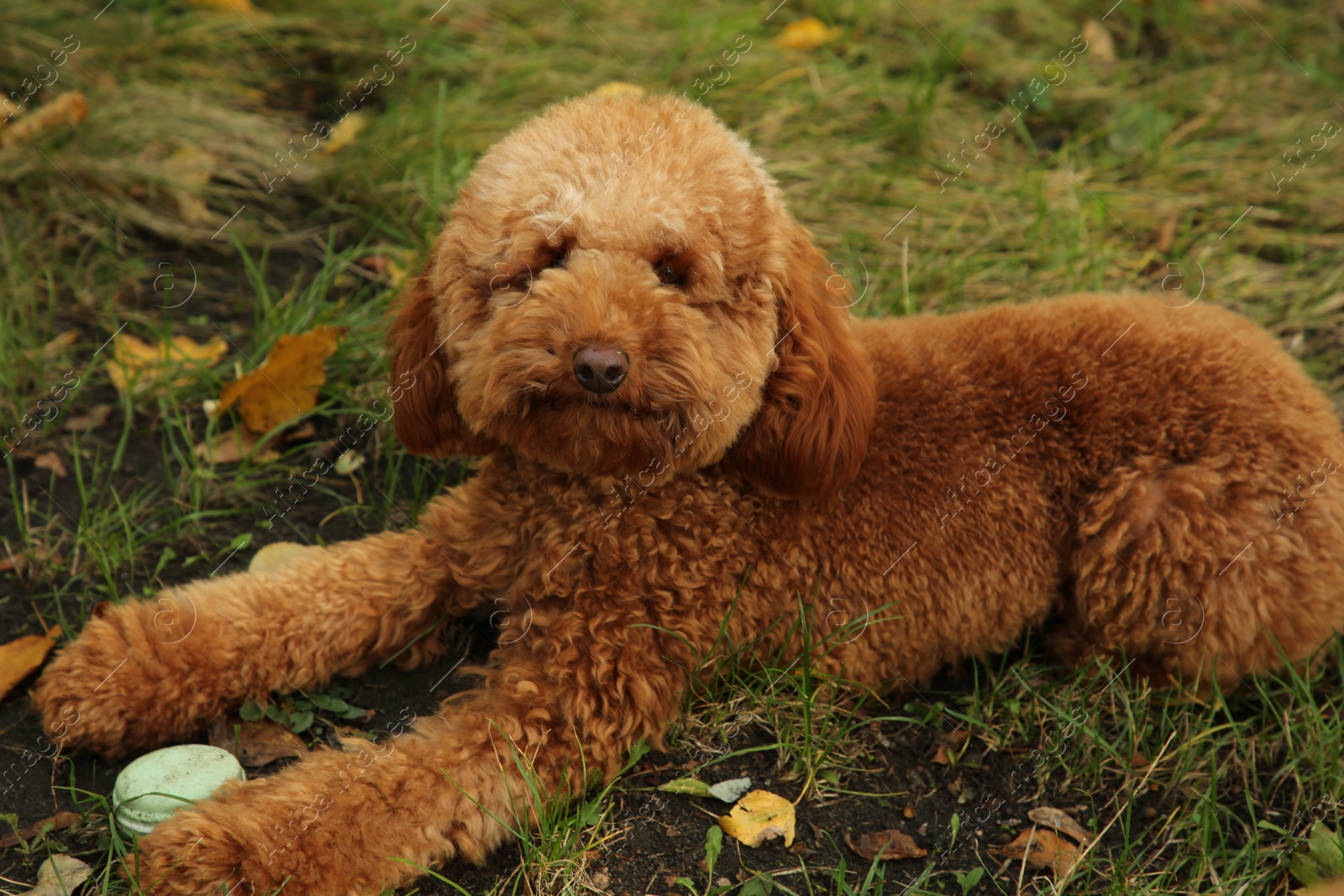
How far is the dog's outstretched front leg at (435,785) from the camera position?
2090 mm

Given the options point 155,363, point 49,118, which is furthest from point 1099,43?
point 49,118

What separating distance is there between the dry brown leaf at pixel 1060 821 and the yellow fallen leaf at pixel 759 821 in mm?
589

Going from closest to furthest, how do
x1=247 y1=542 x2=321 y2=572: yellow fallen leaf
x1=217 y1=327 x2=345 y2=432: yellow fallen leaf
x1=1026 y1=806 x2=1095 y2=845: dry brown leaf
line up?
x1=1026 y1=806 x2=1095 y2=845: dry brown leaf
x1=247 y1=542 x2=321 y2=572: yellow fallen leaf
x1=217 y1=327 x2=345 y2=432: yellow fallen leaf

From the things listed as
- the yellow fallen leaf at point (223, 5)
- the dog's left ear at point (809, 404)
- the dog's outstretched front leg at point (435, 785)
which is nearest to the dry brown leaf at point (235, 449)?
the dog's outstretched front leg at point (435, 785)

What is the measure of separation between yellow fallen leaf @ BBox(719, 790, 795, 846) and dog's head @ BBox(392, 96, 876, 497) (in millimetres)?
695

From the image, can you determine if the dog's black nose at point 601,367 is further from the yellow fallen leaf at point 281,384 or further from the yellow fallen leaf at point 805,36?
the yellow fallen leaf at point 805,36

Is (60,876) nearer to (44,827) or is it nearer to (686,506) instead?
(44,827)

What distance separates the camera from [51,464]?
125 inches

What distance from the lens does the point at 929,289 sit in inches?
153

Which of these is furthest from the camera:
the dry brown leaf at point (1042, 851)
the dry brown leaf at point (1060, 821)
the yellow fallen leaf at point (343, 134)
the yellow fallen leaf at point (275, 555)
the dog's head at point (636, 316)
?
the yellow fallen leaf at point (343, 134)

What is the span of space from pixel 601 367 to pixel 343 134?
2.68 m

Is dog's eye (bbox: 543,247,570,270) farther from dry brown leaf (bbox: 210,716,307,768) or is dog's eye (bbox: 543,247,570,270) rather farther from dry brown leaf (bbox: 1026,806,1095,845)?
dry brown leaf (bbox: 1026,806,1095,845)

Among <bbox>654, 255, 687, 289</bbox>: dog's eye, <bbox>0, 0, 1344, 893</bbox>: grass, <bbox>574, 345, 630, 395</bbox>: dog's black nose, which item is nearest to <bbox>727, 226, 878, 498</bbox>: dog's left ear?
<bbox>654, 255, 687, 289</bbox>: dog's eye

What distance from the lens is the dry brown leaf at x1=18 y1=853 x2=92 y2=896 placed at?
2182 millimetres
